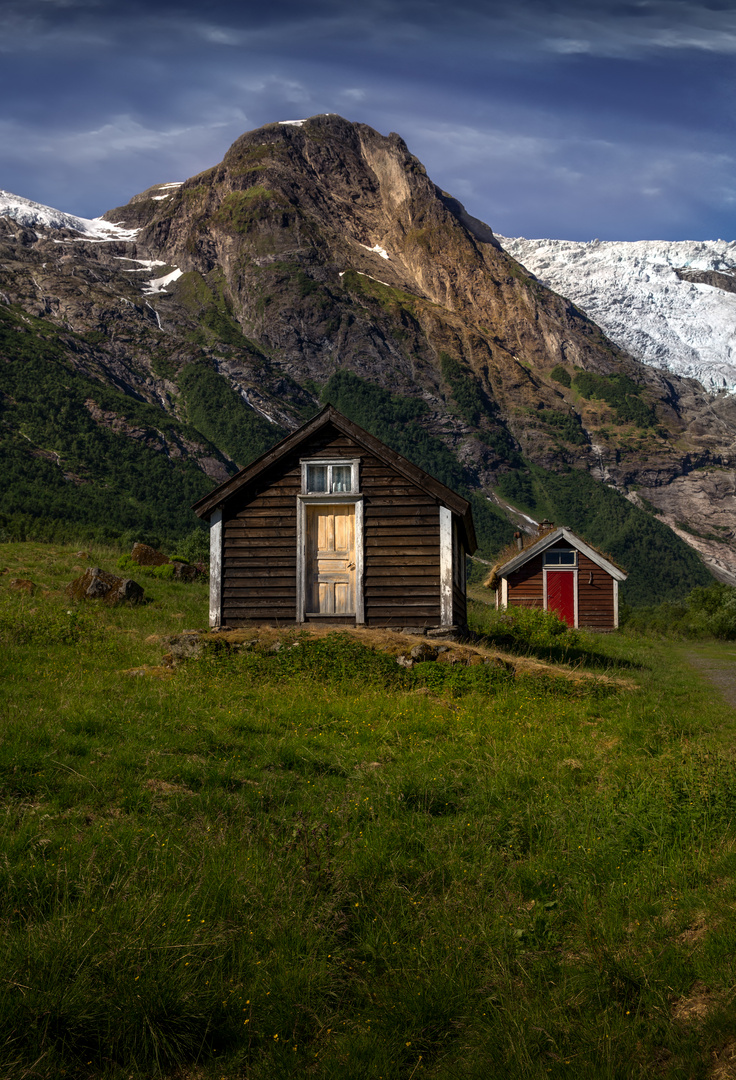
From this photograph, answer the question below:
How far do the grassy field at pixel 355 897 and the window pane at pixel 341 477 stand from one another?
8.04 meters

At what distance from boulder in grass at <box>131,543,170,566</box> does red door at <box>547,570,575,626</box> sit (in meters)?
16.8

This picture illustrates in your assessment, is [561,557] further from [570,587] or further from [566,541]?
[570,587]

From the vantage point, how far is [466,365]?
190750mm

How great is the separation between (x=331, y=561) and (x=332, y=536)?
0.56m

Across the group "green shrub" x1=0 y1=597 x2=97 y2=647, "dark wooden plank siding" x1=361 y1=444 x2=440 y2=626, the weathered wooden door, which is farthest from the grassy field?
the weathered wooden door

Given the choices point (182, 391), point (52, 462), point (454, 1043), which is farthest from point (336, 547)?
point (182, 391)

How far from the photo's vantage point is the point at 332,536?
653 inches

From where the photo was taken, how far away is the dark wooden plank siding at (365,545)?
53.0 feet

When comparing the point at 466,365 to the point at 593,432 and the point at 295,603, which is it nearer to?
the point at 593,432

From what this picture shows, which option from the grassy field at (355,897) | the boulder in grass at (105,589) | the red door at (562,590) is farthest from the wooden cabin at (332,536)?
the red door at (562,590)

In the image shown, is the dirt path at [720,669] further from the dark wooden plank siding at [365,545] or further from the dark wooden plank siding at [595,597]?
the dark wooden plank siding at [365,545]

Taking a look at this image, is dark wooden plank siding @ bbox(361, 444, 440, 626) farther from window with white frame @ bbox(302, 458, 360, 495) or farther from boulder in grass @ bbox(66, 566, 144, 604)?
boulder in grass @ bbox(66, 566, 144, 604)

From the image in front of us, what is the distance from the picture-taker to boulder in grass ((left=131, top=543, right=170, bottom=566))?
98.5ft

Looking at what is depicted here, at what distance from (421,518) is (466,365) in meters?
182
